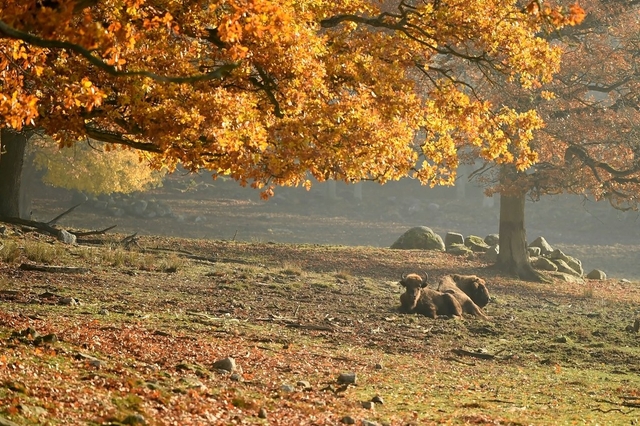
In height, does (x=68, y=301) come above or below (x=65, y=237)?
below

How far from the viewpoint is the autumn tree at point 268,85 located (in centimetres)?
1125

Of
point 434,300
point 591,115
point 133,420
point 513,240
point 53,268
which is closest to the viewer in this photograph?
point 133,420

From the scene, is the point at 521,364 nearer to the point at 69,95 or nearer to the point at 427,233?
the point at 69,95

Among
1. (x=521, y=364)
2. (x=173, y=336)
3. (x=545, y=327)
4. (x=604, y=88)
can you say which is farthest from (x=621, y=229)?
(x=173, y=336)

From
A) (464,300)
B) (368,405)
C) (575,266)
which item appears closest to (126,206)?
(575,266)

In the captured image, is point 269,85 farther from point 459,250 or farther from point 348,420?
point 459,250

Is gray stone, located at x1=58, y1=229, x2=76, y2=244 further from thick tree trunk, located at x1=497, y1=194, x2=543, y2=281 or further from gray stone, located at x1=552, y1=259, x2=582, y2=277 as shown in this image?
gray stone, located at x1=552, y1=259, x2=582, y2=277

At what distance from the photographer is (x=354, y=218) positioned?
208 ft

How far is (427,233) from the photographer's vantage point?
4025 centimetres

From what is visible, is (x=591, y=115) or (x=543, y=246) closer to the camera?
(x=591, y=115)

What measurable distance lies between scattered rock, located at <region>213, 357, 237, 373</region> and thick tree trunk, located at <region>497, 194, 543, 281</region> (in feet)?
75.6

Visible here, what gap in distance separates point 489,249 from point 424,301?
17308 millimetres

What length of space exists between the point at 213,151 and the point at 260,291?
851 cm

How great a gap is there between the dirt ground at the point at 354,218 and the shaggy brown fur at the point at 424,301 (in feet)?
81.6
